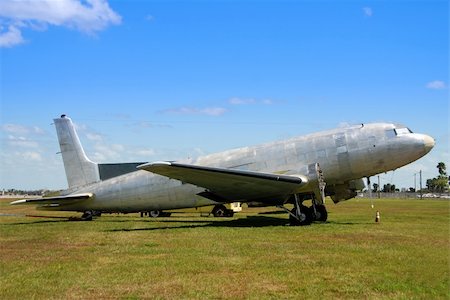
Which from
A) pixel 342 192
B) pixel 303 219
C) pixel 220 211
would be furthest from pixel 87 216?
pixel 342 192

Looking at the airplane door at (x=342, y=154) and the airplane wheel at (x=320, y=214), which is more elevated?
the airplane door at (x=342, y=154)

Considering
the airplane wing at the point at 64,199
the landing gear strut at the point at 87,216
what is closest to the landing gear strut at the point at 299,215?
the airplane wing at the point at 64,199

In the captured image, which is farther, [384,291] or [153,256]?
[153,256]

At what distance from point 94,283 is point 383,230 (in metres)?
13.9

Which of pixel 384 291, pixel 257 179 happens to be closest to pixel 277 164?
pixel 257 179

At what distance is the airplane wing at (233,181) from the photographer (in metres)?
21.2

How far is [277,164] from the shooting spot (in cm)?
2428

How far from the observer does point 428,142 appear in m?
22.6

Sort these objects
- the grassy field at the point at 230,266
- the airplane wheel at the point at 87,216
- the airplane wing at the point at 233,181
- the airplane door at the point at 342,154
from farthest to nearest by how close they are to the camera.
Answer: the airplane wheel at the point at 87,216 → the airplane door at the point at 342,154 → the airplane wing at the point at 233,181 → the grassy field at the point at 230,266

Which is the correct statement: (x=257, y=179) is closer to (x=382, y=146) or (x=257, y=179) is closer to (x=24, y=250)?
(x=382, y=146)

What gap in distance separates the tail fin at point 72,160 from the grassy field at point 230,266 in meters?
12.2

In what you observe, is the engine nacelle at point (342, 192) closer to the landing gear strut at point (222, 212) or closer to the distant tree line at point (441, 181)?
the landing gear strut at point (222, 212)

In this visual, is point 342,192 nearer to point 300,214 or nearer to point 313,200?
point 313,200

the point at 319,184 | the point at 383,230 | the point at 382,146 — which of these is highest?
the point at 382,146
